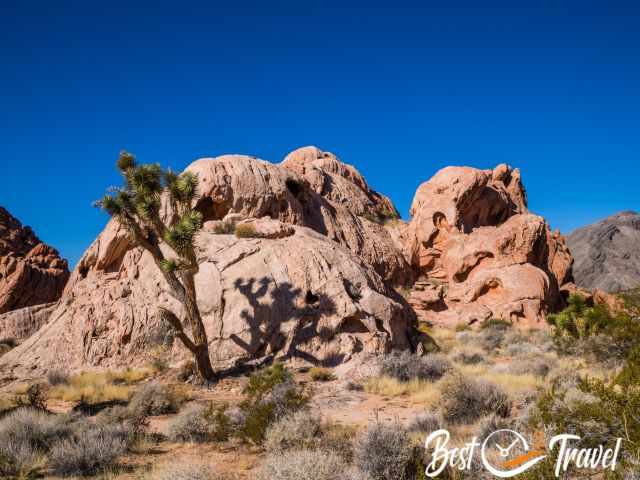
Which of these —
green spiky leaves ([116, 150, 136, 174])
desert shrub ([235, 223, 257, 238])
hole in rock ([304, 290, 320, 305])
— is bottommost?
hole in rock ([304, 290, 320, 305])

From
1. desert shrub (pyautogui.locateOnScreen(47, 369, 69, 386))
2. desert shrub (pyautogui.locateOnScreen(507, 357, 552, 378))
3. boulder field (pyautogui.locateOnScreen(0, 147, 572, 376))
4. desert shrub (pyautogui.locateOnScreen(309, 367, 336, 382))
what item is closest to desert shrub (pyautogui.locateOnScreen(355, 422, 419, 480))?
desert shrub (pyautogui.locateOnScreen(309, 367, 336, 382))

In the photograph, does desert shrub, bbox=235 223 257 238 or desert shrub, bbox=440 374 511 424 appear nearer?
desert shrub, bbox=440 374 511 424

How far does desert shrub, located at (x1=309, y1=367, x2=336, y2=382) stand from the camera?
11.7 m

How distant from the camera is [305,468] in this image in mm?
4730

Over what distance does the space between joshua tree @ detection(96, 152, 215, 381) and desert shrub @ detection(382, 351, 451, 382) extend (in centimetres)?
460

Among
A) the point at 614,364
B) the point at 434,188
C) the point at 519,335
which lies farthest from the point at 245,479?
the point at 434,188

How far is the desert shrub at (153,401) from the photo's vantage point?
358 inches

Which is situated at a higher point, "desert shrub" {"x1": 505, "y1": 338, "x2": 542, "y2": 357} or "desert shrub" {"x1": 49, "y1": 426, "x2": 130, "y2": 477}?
"desert shrub" {"x1": 505, "y1": 338, "x2": 542, "y2": 357}

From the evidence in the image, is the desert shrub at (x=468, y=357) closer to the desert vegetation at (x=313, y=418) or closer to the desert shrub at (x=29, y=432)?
the desert vegetation at (x=313, y=418)

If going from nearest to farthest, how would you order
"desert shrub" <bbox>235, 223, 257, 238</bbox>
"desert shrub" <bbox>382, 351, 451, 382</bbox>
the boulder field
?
"desert shrub" <bbox>382, 351, 451, 382</bbox> → the boulder field → "desert shrub" <bbox>235, 223, 257, 238</bbox>

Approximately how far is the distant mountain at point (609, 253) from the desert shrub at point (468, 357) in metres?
35.2

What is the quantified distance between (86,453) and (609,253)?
187 ft

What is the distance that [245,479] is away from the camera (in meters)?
5.54

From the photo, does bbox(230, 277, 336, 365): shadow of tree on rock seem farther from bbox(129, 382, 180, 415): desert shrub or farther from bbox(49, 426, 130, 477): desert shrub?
bbox(49, 426, 130, 477): desert shrub
